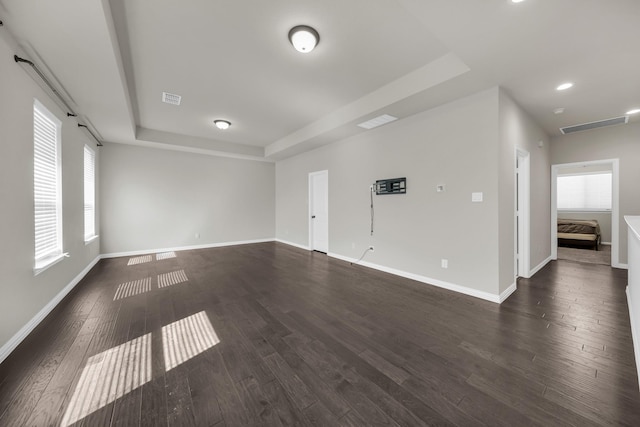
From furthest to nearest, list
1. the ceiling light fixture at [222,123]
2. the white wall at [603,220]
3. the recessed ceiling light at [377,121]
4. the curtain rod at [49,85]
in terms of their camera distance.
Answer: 1. the white wall at [603,220]
2. the ceiling light fixture at [222,123]
3. the recessed ceiling light at [377,121]
4. the curtain rod at [49,85]

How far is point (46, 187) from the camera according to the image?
2791 millimetres

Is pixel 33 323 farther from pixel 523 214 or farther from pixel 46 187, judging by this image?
pixel 523 214

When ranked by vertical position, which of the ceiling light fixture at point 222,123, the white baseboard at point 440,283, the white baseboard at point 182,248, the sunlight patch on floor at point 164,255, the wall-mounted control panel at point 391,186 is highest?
the ceiling light fixture at point 222,123

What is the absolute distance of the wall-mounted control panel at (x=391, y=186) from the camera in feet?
13.0

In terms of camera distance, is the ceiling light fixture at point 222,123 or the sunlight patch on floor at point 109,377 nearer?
the sunlight patch on floor at point 109,377

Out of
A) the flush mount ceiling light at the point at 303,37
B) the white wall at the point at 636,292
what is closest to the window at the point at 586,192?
the white wall at the point at 636,292

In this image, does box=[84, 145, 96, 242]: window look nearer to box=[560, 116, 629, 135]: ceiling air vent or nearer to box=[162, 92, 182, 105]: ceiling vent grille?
box=[162, 92, 182, 105]: ceiling vent grille

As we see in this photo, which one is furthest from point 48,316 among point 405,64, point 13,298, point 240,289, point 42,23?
point 405,64

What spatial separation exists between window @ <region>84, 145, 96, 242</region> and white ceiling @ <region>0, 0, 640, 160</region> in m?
0.76

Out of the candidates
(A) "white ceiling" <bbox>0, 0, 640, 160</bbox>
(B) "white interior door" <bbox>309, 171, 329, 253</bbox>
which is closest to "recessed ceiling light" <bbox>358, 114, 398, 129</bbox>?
(A) "white ceiling" <bbox>0, 0, 640, 160</bbox>

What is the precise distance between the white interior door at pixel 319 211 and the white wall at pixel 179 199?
210 cm

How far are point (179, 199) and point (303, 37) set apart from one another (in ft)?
18.1

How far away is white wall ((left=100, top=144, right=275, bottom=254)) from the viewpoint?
216 inches

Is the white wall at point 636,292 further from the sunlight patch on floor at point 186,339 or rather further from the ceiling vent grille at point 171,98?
the ceiling vent grille at point 171,98
